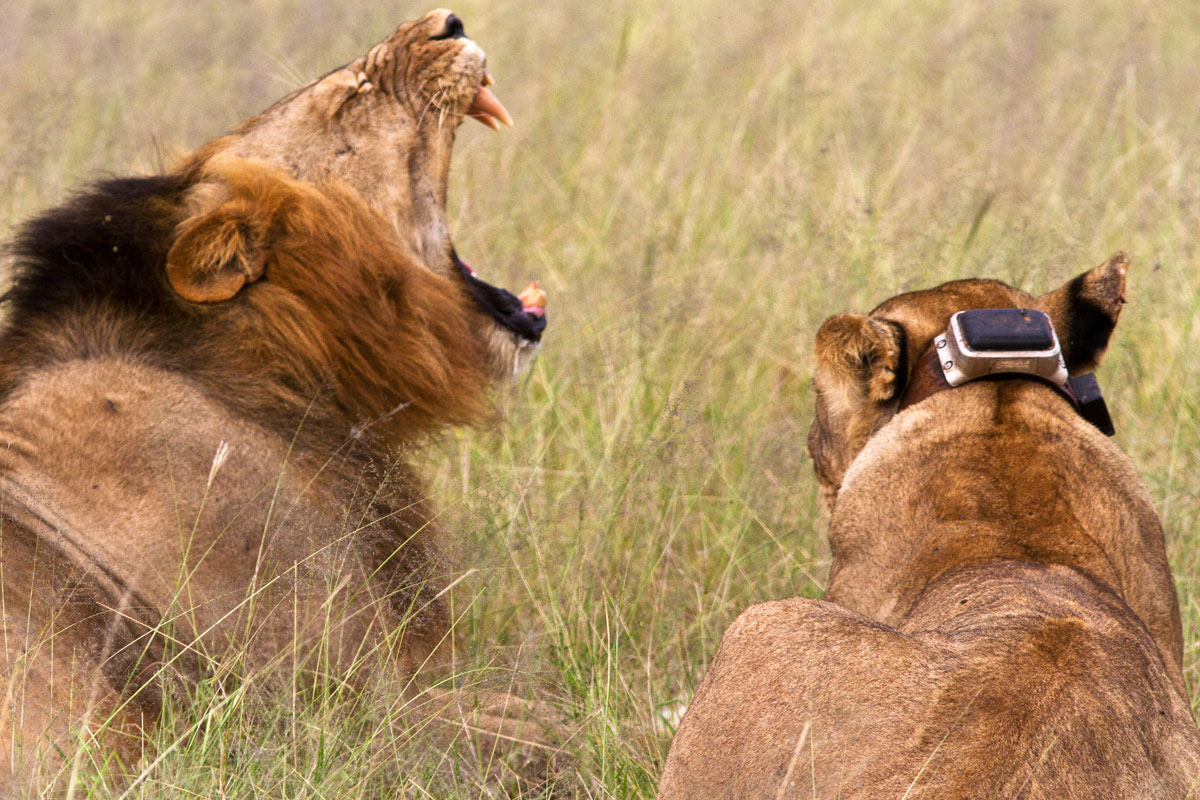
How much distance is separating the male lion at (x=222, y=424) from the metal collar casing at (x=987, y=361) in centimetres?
132

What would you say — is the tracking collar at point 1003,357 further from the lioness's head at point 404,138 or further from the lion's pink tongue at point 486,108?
the lion's pink tongue at point 486,108

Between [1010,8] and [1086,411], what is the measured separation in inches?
248

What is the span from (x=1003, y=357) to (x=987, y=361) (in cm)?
5

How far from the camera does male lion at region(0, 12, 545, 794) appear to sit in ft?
10.1

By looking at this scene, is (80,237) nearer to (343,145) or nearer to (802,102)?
(343,145)

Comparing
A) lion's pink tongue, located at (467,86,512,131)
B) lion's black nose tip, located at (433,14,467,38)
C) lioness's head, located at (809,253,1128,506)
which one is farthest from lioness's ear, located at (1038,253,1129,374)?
lion's black nose tip, located at (433,14,467,38)

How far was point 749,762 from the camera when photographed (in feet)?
7.71

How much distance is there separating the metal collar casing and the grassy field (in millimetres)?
1099

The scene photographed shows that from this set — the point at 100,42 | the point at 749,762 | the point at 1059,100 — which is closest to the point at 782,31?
the point at 1059,100

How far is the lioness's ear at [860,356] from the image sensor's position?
10.5 feet

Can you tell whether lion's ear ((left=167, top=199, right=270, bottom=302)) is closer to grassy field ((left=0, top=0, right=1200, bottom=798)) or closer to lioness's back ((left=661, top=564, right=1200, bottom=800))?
grassy field ((left=0, top=0, right=1200, bottom=798))

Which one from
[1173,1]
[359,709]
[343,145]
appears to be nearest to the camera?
[359,709]

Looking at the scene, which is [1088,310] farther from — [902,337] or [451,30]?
[451,30]

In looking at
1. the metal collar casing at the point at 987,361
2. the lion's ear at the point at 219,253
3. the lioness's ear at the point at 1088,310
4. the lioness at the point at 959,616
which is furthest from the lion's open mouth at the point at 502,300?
the lioness's ear at the point at 1088,310
